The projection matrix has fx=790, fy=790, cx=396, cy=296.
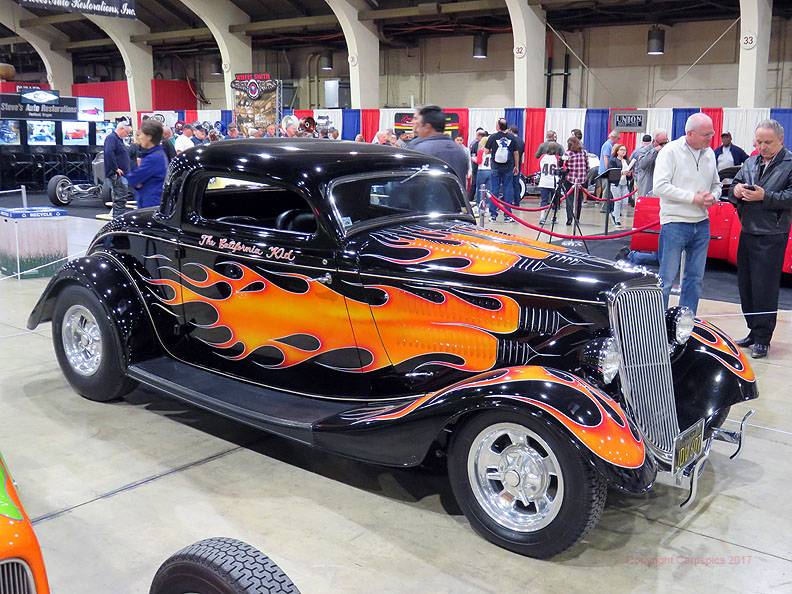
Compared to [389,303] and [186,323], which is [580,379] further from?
[186,323]

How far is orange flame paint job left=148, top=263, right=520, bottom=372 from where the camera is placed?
3869 mm

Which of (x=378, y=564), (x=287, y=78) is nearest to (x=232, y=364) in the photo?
(x=378, y=564)

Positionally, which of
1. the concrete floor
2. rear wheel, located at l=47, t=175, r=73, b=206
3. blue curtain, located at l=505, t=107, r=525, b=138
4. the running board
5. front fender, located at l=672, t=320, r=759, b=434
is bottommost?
the concrete floor

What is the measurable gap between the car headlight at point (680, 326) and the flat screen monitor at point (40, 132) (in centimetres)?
1884

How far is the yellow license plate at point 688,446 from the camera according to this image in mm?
3467

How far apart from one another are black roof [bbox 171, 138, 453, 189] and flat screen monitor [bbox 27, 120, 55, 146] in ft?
54.5

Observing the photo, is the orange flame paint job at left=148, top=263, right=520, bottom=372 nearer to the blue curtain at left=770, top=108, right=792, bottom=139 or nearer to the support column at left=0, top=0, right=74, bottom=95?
the blue curtain at left=770, top=108, right=792, bottom=139

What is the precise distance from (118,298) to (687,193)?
13.3ft

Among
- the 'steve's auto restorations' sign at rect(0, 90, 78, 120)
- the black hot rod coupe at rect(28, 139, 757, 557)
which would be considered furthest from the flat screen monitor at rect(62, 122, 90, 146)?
the black hot rod coupe at rect(28, 139, 757, 557)

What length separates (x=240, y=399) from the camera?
14.3 ft

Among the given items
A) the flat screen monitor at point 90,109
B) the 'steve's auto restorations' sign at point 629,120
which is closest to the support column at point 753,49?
the 'steve's auto restorations' sign at point 629,120

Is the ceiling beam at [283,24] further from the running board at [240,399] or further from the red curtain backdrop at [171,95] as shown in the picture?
A: the running board at [240,399]

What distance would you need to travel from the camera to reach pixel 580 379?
3.47 meters

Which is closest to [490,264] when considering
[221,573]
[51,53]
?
[221,573]
